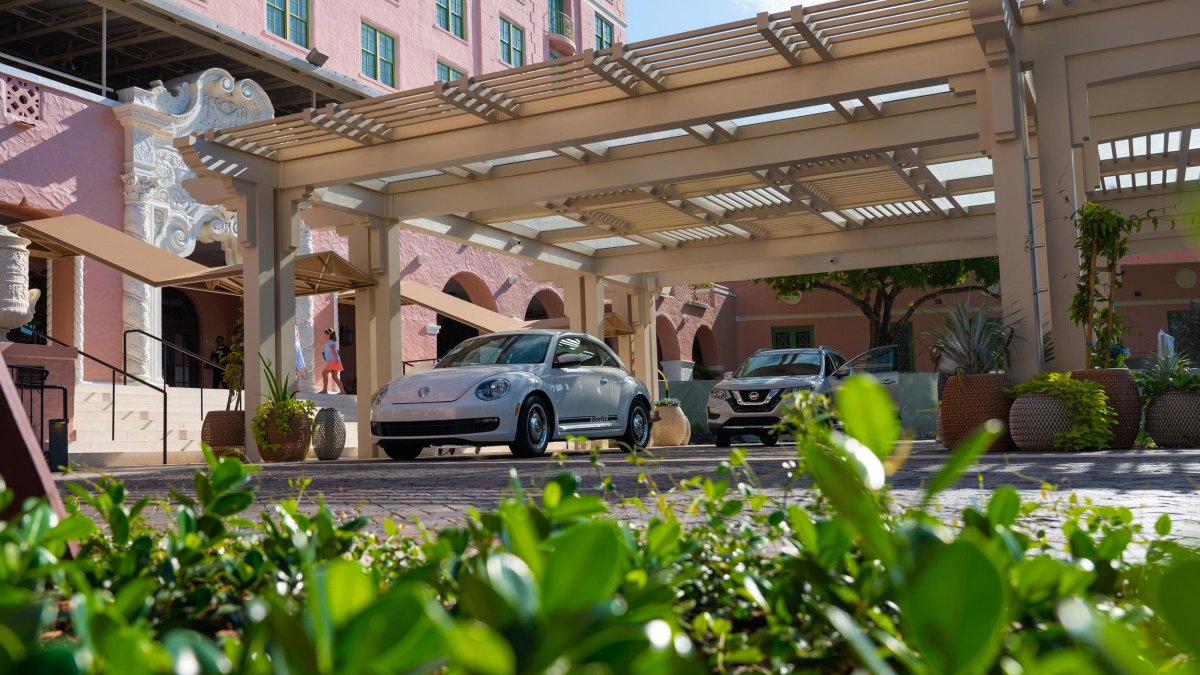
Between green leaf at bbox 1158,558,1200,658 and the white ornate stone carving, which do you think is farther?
the white ornate stone carving

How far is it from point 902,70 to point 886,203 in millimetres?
6468

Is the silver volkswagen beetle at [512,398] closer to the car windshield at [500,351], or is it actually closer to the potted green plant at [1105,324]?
the car windshield at [500,351]

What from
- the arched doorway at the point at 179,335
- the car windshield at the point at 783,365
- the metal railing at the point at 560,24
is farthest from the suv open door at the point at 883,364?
the metal railing at the point at 560,24

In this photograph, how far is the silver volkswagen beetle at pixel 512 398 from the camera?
37.8ft

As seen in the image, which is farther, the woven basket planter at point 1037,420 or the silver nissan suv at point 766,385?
the silver nissan suv at point 766,385

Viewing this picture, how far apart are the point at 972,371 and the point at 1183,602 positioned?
31.7 feet

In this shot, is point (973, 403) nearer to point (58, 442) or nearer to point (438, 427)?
point (438, 427)

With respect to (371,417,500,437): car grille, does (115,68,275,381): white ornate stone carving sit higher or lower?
higher

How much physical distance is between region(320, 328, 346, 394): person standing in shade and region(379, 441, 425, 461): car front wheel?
10.0 meters

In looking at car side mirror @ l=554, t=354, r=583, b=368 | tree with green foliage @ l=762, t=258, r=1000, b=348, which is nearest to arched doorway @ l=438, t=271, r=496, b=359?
tree with green foliage @ l=762, t=258, r=1000, b=348

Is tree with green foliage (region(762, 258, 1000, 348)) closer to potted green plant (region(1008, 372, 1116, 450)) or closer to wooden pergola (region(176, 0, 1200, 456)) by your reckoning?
wooden pergola (region(176, 0, 1200, 456))

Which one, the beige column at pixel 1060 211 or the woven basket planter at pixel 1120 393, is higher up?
the beige column at pixel 1060 211

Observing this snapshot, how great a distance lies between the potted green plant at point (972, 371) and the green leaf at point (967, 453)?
8762mm

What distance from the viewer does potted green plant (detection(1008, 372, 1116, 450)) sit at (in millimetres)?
9031
